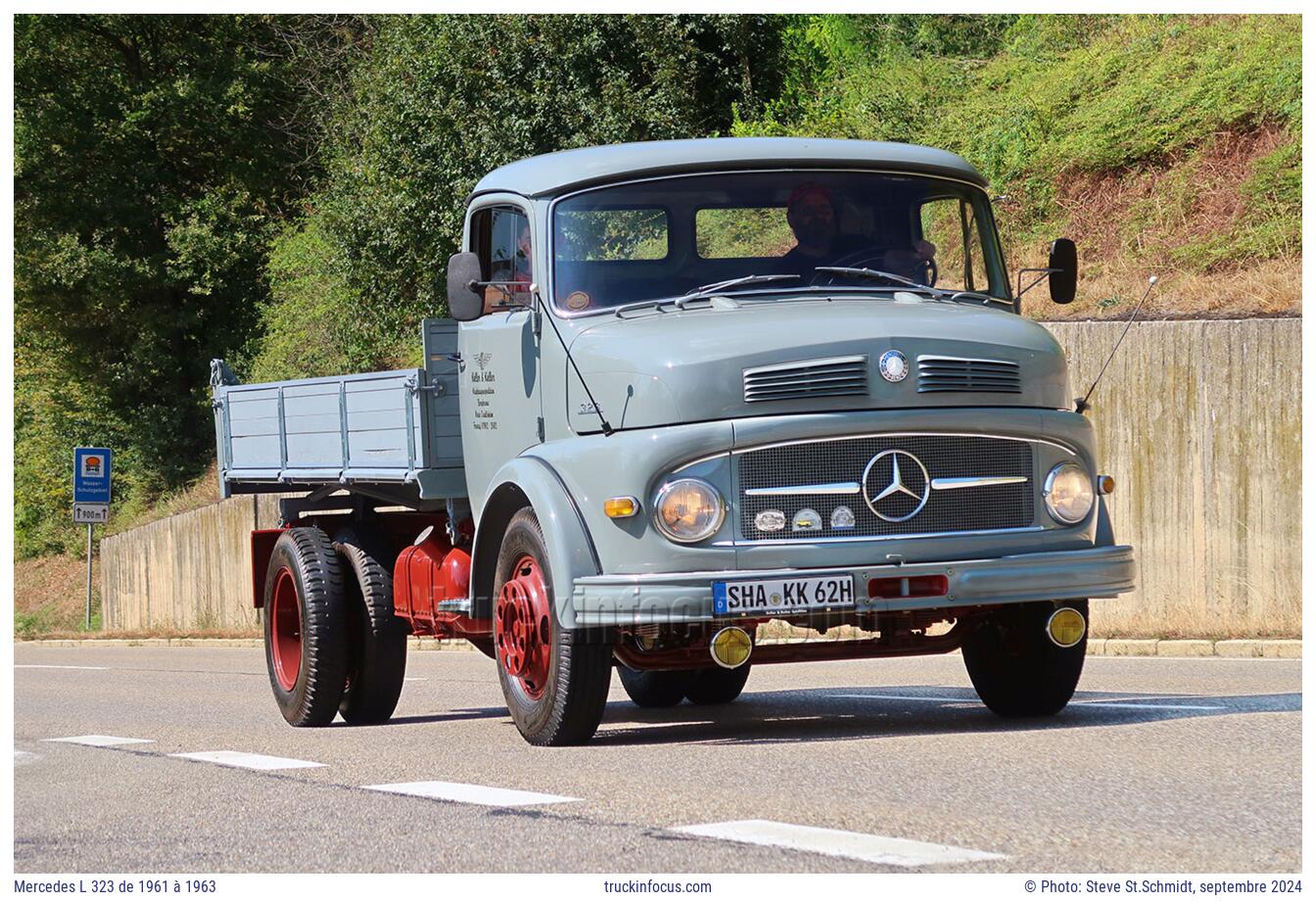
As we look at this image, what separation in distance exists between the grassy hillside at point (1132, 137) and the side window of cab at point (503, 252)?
972 cm

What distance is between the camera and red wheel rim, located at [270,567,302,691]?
12.3 m

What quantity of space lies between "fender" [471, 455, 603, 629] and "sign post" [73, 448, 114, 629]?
28000mm

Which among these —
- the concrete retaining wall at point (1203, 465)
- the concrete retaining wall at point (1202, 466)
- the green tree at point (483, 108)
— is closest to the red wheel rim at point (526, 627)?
the concrete retaining wall at point (1203, 465)

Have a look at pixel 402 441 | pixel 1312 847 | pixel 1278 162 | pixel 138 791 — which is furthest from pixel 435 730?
pixel 1278 162

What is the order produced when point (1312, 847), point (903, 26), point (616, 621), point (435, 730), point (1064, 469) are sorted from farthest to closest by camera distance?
point (903, 26) < point (435, 730) < point (1064, 469) < point (616, 621) < point (1312, 847)

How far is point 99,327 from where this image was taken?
44906 millimetres

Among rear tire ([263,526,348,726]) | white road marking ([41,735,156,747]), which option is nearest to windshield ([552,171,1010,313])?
rear tire ([263,526,348,726])

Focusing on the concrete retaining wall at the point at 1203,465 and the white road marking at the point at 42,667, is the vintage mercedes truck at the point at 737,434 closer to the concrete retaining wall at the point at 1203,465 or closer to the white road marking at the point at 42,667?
the concrete retaining wall at the point at 1203,465

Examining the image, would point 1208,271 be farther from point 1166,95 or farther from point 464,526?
point 464,526

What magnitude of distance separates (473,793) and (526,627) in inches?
65.2

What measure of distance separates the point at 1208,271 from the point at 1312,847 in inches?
621

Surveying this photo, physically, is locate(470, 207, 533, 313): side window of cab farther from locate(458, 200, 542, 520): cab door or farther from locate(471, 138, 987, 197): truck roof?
locate(471, 138, 987, 197): truck roof

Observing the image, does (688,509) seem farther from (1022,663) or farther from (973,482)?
(1022,663)

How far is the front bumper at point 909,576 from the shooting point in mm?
8531
